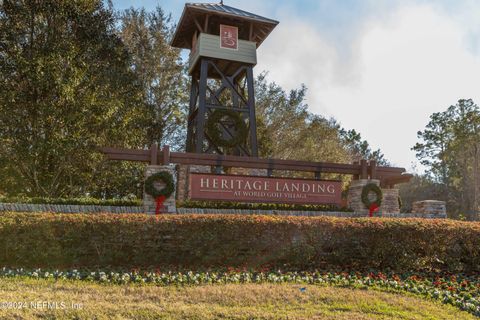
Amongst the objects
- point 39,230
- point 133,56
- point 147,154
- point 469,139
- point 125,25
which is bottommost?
point 39,230

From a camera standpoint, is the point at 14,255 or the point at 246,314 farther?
the point at 14,255

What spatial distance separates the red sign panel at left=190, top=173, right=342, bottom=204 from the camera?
12.9 meters

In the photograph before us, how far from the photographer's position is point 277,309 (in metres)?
5.20

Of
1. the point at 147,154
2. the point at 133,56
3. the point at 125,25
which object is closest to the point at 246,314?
the point at 147,154

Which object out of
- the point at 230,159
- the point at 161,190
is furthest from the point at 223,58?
the point at 161,190

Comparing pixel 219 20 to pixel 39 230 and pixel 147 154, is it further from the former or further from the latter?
pixel 39 230

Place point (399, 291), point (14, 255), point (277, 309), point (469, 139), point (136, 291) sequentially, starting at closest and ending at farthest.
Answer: point (277, 309) < point (136, 291) < point (399, 291) < point (14, 255) < point (469, 139)

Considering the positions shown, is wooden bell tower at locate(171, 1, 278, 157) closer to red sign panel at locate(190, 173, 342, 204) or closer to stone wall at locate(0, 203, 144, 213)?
red sign panel at locate(190, 173, 342, 204)

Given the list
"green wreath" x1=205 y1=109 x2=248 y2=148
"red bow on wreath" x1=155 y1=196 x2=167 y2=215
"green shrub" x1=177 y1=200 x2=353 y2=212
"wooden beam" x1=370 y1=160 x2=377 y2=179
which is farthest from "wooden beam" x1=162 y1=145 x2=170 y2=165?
"wooden beam" x1=370 y1=160 x2=377 y2=179

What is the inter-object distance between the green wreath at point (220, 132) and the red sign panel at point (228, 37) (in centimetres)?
266

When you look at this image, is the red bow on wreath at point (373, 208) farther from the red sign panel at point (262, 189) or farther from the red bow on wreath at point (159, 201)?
the red bow on wreath at point (159, 201)

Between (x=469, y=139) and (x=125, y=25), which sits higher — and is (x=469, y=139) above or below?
below

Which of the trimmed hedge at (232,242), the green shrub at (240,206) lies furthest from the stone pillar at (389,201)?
the trimmed hedge at (232,242)

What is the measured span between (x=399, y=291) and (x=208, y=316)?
10.9ft
